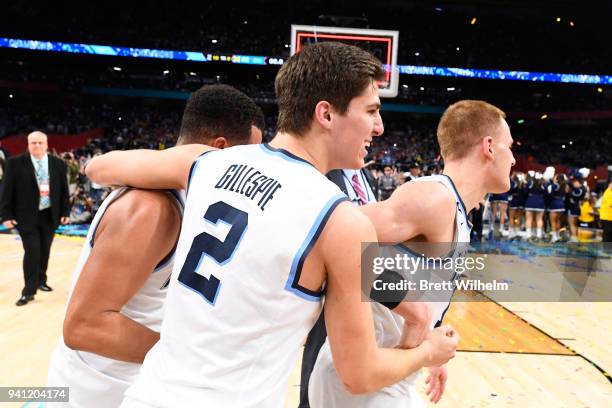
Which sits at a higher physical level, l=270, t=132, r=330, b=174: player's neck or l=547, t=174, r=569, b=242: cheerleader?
l=270, t=132, r=330, b=174: player's neck

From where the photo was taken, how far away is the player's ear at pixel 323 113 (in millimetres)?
1303

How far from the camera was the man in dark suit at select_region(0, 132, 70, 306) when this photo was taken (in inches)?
226

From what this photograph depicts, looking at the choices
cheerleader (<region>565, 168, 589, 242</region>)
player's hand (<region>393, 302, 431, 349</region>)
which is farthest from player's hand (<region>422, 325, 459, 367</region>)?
cheerleader (<region>565, 168, 589, 242</region>)

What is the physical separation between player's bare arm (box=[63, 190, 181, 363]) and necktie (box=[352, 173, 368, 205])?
169cm

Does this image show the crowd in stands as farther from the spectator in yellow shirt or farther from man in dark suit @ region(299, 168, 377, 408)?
man in dark suit @ region(299, 168, 377, 408)

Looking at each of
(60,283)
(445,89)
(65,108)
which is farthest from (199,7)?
(60,283)

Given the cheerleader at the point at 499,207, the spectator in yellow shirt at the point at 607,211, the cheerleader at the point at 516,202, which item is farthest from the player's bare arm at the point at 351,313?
the cheerleader at the point at 516,202

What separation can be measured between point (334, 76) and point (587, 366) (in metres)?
4.35

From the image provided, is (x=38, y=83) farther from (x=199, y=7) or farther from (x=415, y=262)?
(x=415, y=262)

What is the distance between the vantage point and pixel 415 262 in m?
2.01

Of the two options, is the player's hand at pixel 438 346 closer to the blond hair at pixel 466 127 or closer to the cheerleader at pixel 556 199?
the blond hair at pixel 466 127

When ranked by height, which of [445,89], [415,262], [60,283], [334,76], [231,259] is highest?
[445,89]

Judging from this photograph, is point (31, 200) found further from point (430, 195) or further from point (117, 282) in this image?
point (430, 195)

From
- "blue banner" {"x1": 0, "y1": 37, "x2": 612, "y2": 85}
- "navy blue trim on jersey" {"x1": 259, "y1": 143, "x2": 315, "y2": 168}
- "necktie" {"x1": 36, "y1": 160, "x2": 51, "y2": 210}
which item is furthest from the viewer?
"blue banner" {"x1": 0, "y1": 37, "x2": 612, "y2": 85}
